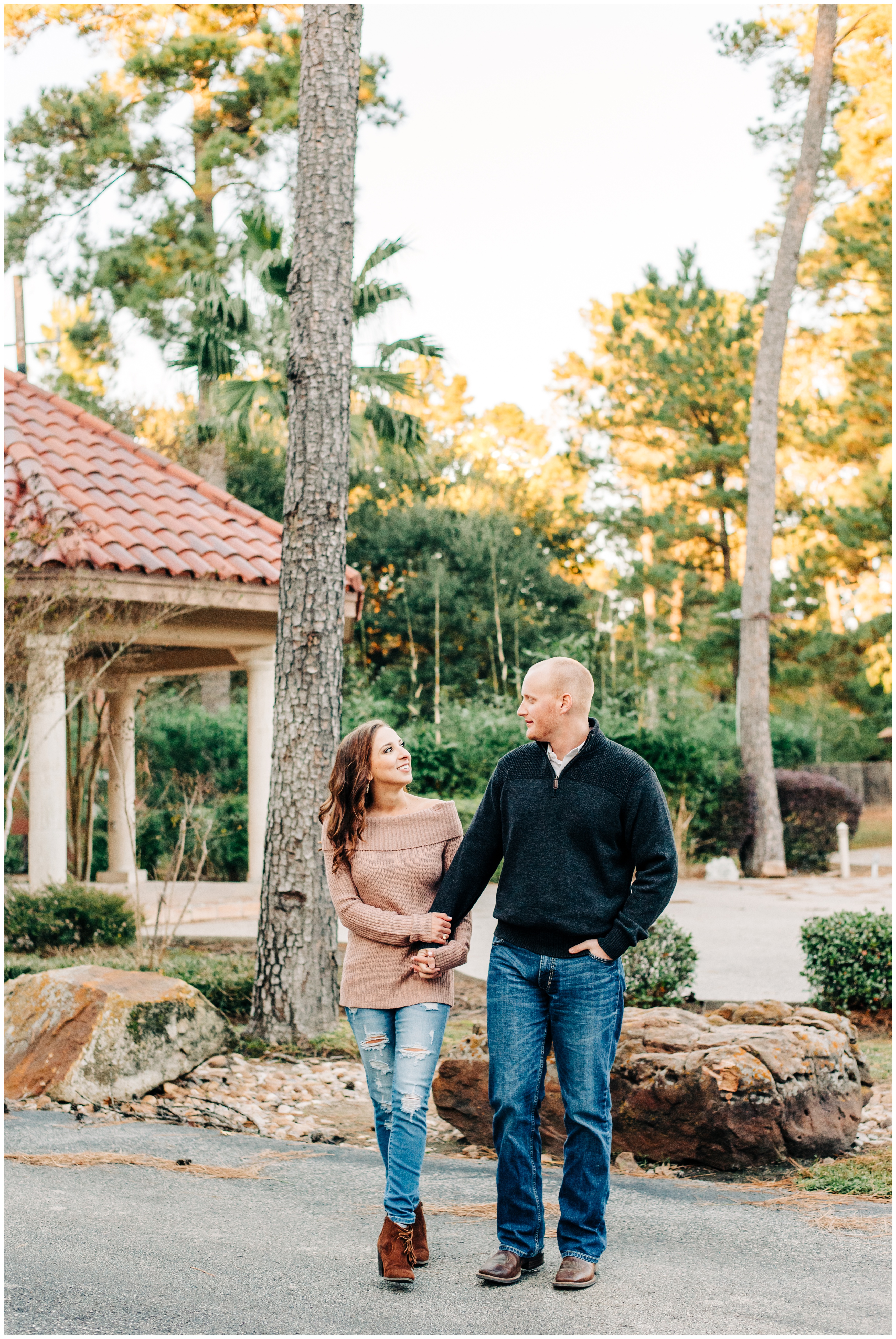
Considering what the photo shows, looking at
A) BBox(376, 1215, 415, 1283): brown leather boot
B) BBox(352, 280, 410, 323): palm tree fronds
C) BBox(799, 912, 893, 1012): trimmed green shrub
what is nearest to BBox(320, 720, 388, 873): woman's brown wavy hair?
BBox(376, 1215, 415, 1283): brown leather boot

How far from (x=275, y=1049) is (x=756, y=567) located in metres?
12.7

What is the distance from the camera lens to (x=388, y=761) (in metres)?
3.72

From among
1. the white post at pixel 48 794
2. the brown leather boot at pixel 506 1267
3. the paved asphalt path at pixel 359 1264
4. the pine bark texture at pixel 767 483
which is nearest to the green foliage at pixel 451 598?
the pine bark texture at pixel 767 483

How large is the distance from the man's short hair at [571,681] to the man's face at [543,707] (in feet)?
0.05

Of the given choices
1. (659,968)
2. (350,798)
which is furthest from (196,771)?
(350,798)

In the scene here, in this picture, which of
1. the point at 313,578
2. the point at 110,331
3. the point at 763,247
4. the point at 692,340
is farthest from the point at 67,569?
the point at 763,247

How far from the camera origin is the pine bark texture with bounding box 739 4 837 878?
55.1 feet

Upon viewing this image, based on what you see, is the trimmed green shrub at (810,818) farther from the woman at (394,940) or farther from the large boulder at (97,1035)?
the woman at (394,940)

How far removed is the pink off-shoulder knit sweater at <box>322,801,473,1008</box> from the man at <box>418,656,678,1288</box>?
14 cm

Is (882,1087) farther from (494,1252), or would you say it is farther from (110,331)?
(110,331)

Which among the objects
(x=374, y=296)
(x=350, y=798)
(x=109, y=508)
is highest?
(x=374, y=296)

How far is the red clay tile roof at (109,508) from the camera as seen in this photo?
31.2 feet

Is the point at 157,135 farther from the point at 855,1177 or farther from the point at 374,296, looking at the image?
the point at 855,1177

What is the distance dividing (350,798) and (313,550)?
3.35m
